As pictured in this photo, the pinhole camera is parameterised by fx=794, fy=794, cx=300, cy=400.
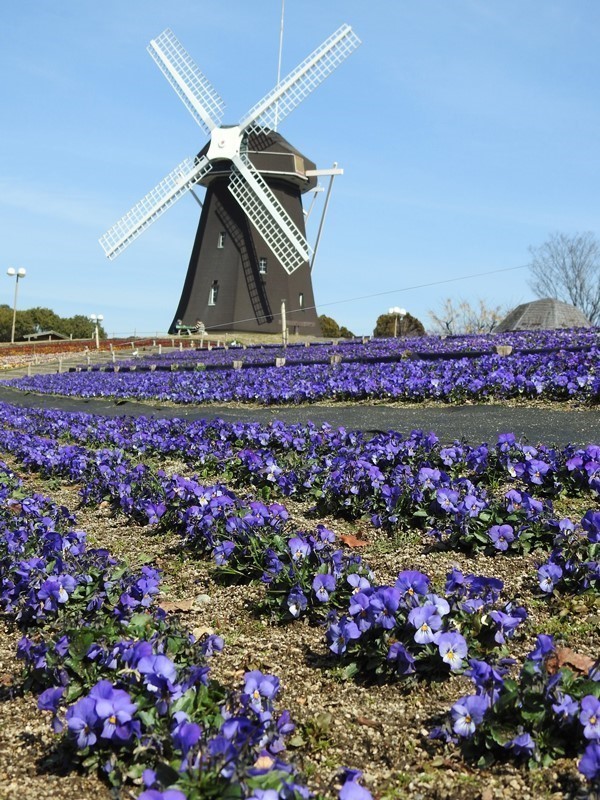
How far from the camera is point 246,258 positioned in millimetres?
46500

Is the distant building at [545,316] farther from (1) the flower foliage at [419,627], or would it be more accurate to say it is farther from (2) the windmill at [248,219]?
(1) the flower foliage at [419,627]

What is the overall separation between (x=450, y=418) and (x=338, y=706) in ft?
23.4

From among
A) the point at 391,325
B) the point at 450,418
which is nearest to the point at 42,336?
the point at 391,325

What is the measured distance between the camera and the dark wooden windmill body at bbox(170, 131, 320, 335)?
45406 millimetres

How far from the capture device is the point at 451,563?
14.2 feet

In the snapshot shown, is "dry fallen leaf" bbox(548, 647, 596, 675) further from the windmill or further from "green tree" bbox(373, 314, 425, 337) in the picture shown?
Answer: "green tree" bbox(373, 314, 425, 337)

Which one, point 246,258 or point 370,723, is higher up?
point 246,258

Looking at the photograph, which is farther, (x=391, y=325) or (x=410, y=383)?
(x=391, y=325)

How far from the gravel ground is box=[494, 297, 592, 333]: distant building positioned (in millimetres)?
34007

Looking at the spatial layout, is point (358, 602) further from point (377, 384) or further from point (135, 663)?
point (377, 384)

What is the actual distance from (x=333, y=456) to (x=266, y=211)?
1534 inches

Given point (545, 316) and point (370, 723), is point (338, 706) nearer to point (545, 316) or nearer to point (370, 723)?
point (370, 723)

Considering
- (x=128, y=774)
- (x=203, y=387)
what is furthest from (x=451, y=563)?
(x=203, y=387)

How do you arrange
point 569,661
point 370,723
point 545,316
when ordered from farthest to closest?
point 545,316
point 569,661
point 370,723
